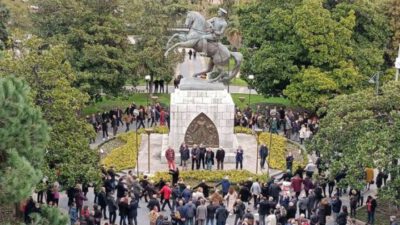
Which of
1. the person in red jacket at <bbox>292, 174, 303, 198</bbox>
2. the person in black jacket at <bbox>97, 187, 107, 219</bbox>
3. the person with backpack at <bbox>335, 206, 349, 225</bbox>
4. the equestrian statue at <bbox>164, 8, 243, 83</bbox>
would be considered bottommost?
the person with backpack at <bbox>335, 206, 349, 225</bbox>

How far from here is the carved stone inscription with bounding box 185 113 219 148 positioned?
28969 millimetres

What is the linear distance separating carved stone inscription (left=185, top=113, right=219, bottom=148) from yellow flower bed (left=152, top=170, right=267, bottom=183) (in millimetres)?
1889

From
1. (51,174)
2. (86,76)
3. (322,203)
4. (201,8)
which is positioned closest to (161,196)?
(51,174)

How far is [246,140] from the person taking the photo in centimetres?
3322

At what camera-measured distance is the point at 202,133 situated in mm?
29203

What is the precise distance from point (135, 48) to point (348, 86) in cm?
1407

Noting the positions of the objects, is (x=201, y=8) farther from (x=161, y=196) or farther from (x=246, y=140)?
(x=161, y=196)

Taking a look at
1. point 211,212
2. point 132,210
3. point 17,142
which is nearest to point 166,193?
point 132,210

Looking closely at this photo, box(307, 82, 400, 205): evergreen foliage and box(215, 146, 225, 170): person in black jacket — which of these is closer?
box(307, 82, 400, 205): evergreen foliage

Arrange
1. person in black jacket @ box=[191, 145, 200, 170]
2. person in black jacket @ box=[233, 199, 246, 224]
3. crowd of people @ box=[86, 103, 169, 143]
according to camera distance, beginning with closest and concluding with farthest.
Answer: person in black jacket @ box=[233, 199, 246, 224], person in black jacket @ box=[191, 145, 200, 170], crowd of people @ box=[86, 103, 169, 143]

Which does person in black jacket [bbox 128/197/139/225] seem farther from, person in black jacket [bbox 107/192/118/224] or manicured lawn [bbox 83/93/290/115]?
manicured lawn [bbox 83/93/290/115]

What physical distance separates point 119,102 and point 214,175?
53.4 feet

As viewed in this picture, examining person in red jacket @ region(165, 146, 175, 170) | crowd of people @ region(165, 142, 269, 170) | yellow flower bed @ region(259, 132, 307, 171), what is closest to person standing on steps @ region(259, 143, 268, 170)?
crowd of people @ region(165, 142, 269, 170)

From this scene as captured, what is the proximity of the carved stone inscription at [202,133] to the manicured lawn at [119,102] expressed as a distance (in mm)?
10583
